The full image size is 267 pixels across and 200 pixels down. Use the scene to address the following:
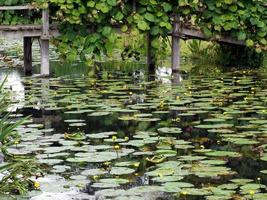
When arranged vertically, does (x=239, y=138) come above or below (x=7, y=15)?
below

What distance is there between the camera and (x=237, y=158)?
20.3 ft

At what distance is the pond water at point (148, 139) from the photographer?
17.1 feet

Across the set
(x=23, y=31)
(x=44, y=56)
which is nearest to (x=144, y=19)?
(x=44, y=56)

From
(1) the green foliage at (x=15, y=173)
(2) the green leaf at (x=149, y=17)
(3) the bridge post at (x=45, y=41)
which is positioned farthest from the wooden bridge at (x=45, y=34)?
(1) the green foliage at (x=15, y=173)

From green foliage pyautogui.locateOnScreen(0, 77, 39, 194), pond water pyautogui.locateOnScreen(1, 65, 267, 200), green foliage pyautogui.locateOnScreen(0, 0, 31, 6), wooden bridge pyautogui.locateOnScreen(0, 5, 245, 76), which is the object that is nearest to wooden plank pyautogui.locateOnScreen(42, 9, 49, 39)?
wooden bridge pyautogui.locateOnScreen(0, 5, 245, 76)

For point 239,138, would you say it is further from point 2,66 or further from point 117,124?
point 2,66

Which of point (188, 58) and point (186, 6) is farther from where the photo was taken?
point (188, 58)

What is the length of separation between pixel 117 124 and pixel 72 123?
0.60 metres

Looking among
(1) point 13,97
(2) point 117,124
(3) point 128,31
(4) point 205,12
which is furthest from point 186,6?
(2) point 117,124

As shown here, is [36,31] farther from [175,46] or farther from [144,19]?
[175,46]

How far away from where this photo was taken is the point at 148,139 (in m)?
6.98

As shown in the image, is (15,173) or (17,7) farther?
(17,7)

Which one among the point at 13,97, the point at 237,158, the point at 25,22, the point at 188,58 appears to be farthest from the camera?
the point at 188,58

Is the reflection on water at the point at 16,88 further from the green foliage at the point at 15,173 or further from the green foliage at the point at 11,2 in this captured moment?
the green foliage at the point at 15,173
